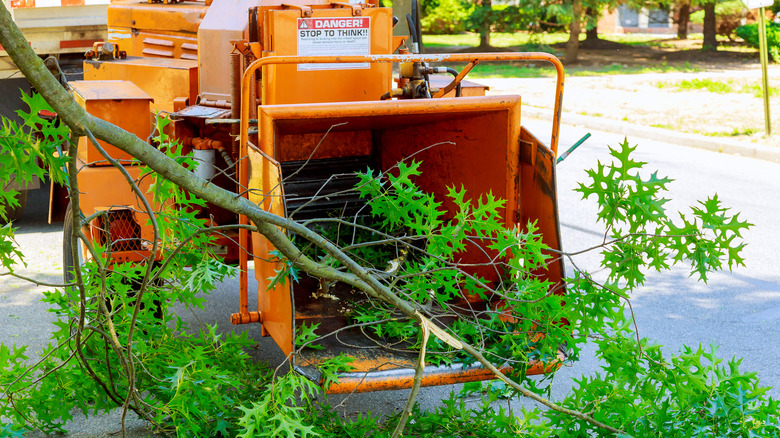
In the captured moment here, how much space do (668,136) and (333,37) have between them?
7.77m

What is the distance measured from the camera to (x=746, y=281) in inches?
220

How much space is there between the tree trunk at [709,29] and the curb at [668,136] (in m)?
11.7

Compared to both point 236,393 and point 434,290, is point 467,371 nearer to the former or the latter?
point 434,290

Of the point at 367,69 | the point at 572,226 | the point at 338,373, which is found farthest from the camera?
the point at 572,226

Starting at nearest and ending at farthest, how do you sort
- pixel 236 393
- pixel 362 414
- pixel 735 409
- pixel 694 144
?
1. pixel 735 409
2. pixel 236 393
3. pixel 362 414
4. pixel 694 144

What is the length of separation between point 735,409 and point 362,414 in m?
1.69

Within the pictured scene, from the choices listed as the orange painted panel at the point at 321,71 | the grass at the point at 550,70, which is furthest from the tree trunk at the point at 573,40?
the orange painted panel at the point at 321,71

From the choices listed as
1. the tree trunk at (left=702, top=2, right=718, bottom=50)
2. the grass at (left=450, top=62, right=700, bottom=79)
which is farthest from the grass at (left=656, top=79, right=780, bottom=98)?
the tree trunk at (left=702, top=2, right=718, bottom=50)

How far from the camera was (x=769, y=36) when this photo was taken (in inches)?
747

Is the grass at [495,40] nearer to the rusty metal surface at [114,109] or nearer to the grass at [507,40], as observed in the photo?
the grass at [507,40]

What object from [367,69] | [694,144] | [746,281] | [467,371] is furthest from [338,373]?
[694,144]

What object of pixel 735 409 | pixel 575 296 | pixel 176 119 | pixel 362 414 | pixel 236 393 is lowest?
pixel 362 414

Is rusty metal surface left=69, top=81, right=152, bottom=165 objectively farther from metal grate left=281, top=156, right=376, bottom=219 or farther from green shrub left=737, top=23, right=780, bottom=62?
green shrub left=737, top=23, right=780, bottom=62

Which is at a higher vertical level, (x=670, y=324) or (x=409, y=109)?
(x=409, y=109)
